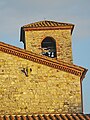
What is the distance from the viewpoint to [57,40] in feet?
68.7

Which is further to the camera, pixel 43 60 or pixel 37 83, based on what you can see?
pixel 43 60

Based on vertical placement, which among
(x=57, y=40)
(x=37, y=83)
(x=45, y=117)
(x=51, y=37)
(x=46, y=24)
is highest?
(x=46, y=24)

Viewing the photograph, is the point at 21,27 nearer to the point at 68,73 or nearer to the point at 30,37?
the point at 30,37

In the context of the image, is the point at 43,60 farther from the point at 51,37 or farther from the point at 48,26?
the point at 48,26

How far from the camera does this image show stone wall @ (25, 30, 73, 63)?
2069cm

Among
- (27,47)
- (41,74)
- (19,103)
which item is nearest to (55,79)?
(41,74)

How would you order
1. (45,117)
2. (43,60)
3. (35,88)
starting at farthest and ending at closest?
(43,60) → (35,88) → (45,117)

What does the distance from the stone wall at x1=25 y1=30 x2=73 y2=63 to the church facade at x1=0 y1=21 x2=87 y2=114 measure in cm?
292

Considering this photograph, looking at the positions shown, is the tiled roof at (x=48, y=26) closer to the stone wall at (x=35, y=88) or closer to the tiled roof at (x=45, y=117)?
the stone wall at (x=35, y=88)

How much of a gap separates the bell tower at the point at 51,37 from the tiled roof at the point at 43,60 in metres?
2.89

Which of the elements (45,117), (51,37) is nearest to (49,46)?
(51,37)

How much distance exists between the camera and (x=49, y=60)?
17.6 m

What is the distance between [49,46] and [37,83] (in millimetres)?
3625

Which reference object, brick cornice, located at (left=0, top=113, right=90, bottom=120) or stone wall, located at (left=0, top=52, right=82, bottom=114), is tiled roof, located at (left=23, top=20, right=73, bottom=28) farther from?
brick cornice, located at (left=0, top=113, right=90, bottom=120)
